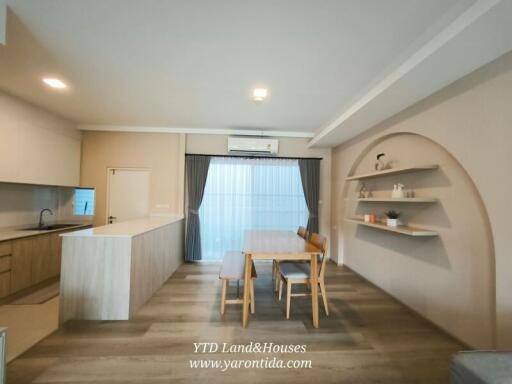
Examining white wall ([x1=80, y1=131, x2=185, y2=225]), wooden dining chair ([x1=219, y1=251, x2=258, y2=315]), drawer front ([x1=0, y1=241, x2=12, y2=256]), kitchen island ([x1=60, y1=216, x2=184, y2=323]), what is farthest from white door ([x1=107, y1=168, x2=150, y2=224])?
wooden dining chair ([x1=219, y1=251, x2=258, y2=315])

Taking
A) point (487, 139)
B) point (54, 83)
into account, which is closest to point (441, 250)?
point (487, 139)

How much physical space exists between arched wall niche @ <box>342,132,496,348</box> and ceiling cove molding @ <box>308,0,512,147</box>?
559mm

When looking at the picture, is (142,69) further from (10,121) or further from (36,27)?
(10,121)

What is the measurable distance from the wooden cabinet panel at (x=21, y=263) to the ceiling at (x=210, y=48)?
6.36 ft

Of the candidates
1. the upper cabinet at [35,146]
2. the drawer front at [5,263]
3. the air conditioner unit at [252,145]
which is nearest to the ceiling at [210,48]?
the upper cabinet at [35,146]

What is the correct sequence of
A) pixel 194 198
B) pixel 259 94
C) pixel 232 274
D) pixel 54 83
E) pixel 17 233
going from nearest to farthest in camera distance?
pixel 232 274 < pixel 54 83 < pixel 259 94 < pixel 17 233 < pixel 194 198

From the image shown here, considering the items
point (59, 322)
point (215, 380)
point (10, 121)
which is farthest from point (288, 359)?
point (10, 121)

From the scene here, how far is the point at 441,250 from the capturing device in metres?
2.23

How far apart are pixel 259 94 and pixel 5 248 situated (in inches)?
139

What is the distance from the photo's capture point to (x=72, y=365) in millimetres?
1686

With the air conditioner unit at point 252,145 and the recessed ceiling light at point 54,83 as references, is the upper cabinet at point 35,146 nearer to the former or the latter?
the recessed ceiling light at point 54,83

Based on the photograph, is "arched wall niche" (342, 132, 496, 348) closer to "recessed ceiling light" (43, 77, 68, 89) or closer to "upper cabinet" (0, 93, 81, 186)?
"recessed ceiling light" (43, 77, 68, 89)

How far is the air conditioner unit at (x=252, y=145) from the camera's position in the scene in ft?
13.6

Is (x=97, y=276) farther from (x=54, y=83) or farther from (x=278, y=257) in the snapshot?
(x=54, y=83)
